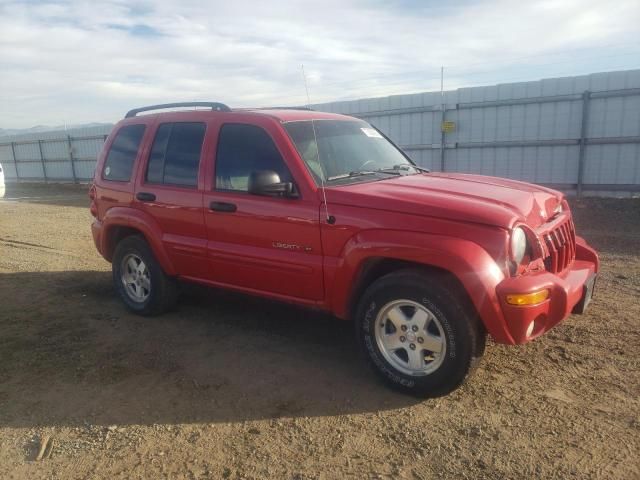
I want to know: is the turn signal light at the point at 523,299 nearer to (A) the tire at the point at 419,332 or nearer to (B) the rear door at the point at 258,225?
(A) the tire at the point at 419,332

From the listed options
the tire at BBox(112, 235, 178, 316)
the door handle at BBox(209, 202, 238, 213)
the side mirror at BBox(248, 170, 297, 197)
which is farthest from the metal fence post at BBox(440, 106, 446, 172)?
the side mirror at BBox(248, 170, 297, 197)

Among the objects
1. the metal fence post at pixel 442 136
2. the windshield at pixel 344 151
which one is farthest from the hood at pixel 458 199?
the metal fence post at pixel 442 136

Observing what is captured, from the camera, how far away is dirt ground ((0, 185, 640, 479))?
2.86 metres

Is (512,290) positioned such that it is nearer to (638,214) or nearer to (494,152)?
(638,214)

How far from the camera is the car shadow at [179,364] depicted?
137 inches

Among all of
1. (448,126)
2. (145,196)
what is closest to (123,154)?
(145,196)

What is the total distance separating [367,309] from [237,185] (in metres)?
1.52

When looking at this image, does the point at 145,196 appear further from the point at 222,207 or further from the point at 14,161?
the point at 14,161

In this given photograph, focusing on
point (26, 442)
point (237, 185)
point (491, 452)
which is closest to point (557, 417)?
point (491, 452)

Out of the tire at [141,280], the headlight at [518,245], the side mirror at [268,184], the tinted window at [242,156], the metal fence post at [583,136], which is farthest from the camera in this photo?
the metal fence post at [583,136]

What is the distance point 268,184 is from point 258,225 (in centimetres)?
46

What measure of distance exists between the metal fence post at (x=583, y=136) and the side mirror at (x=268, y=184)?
9.72 m

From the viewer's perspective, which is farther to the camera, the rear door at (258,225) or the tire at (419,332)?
the rear door at (258,225)

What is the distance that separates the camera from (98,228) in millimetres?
5621
